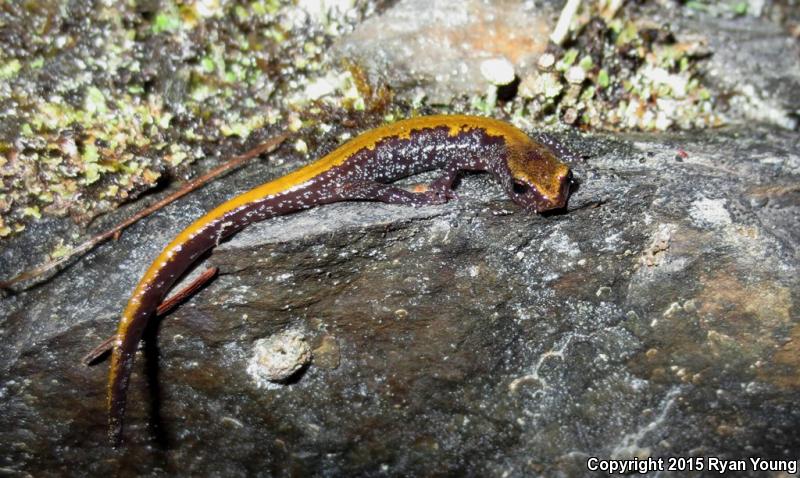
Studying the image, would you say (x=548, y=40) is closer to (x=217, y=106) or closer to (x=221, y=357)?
(x=217, y=106)

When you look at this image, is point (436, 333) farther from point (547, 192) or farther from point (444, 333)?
point (547, 192)

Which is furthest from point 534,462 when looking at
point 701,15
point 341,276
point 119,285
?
point 701,15

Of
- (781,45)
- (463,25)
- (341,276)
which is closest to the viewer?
(341,276)

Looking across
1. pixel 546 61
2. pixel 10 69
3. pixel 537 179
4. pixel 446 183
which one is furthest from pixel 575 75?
pixel 10 69

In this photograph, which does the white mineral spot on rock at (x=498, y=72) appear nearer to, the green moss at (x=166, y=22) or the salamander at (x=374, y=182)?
the salamander at (x=374, y=182)

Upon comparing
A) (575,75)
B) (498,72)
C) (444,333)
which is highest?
(498,72)
